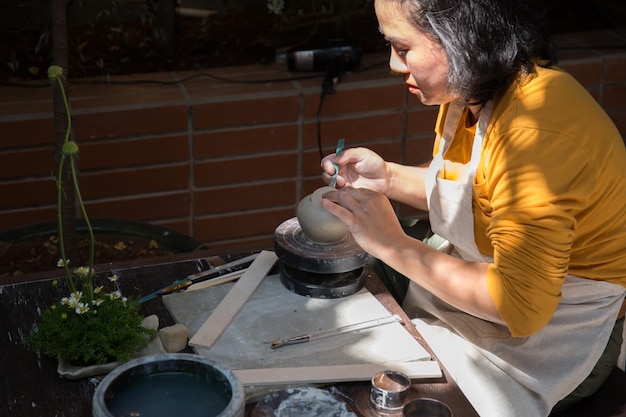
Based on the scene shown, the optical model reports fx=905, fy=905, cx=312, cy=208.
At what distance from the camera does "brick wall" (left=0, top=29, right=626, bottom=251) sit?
9.11 ft

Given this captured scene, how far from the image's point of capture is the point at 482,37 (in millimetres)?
1690

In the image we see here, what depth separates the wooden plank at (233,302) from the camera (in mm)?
1594

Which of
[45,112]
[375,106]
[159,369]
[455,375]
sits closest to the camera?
[159,369]

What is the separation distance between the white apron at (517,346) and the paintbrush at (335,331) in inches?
6.1

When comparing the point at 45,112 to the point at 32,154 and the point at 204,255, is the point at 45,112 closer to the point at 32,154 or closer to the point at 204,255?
the point at 32,154

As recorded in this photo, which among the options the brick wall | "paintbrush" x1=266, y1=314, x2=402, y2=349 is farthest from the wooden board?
the brick wall

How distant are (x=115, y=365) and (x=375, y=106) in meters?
1.76

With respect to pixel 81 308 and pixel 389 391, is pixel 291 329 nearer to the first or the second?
pixel 389 391

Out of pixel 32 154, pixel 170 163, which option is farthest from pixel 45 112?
pixel 170 163

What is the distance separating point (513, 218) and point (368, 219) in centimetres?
29

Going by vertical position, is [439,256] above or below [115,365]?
above

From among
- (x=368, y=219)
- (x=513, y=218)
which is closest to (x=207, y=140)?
(x=368, y=219)

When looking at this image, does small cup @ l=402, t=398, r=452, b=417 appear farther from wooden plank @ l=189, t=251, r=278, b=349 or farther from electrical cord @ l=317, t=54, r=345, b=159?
electrical cord @ l=317, t=54, r=345, b=159

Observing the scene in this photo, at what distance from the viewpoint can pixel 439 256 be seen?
1689 millimetres
